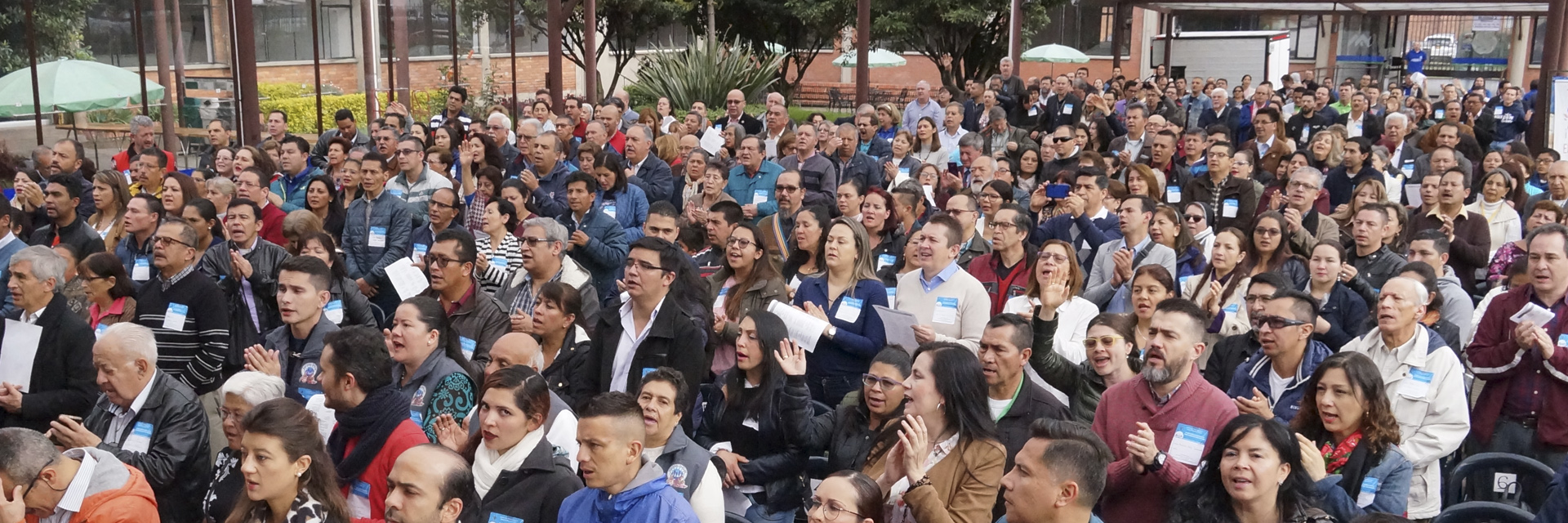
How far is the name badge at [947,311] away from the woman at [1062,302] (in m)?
0.28

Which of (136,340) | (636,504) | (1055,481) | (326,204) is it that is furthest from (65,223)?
(1055,481)

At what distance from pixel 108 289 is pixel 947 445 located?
158 inches

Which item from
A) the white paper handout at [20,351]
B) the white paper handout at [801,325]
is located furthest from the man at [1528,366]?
the white paper handout at [20,351]

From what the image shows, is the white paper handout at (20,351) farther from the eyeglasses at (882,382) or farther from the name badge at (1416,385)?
the name badge at (1416,385)

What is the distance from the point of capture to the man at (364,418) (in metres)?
4.28

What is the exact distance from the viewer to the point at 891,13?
2764 centimetres

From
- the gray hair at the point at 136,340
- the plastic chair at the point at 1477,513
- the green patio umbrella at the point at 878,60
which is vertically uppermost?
the green patio umbrella at the point at 878,60

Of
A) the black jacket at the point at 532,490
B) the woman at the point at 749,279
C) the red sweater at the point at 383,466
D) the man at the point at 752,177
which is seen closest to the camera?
the black jacket at the point at 532,490

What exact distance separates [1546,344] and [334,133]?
10.1m

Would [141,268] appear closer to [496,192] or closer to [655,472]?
[496,192]

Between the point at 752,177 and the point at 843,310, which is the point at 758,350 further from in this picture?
the point at 752,177

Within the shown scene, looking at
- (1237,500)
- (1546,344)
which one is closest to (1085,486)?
(1237,500)

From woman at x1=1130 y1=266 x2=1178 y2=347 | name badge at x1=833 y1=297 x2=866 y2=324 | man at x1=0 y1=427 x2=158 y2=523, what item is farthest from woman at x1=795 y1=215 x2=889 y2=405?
man at x1=0 y1=427 x2=158 y2=523

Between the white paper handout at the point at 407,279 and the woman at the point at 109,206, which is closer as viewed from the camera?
the white paper handout at the point at 407,279
